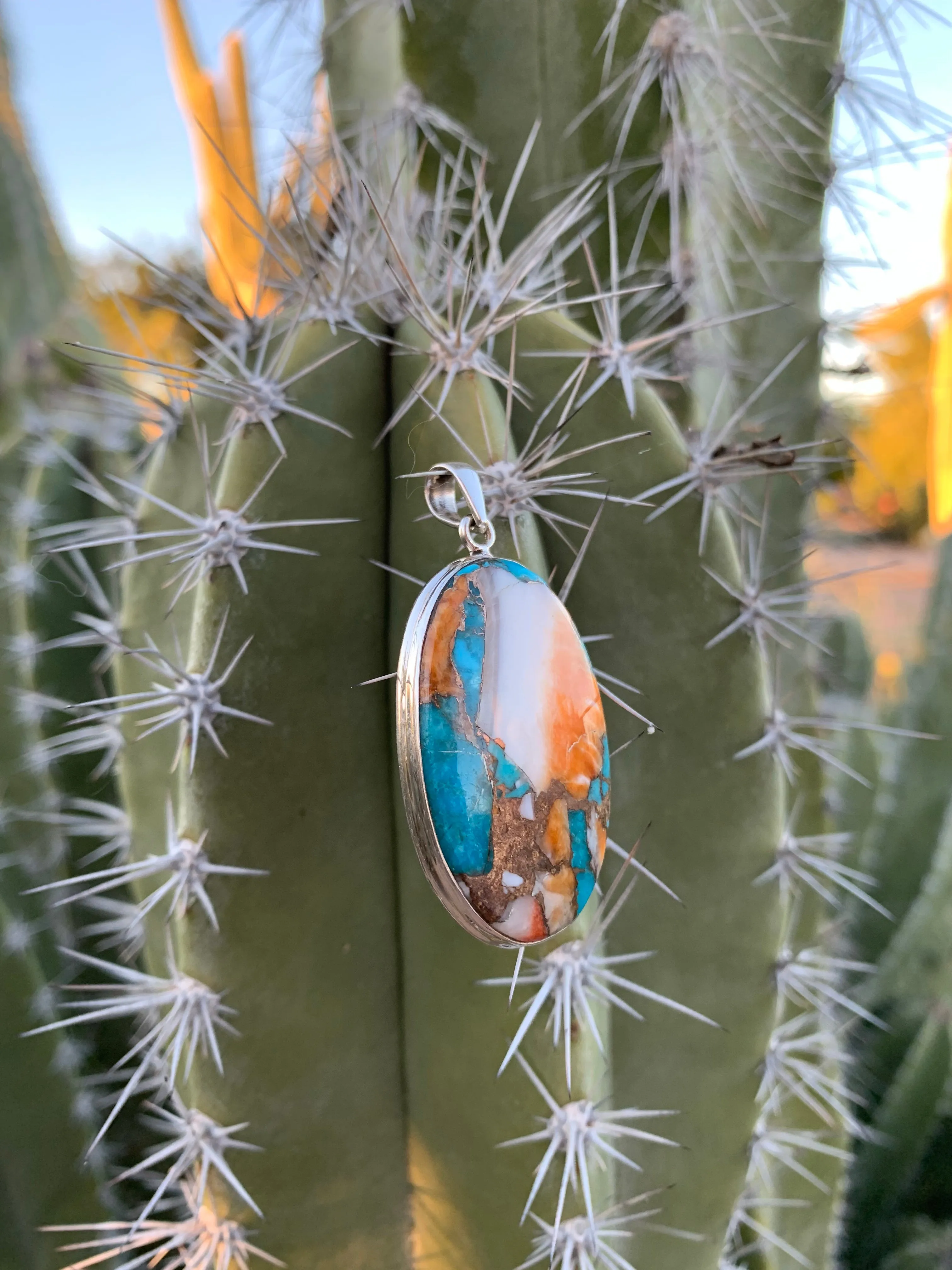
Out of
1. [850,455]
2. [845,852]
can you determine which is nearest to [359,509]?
[850,455]

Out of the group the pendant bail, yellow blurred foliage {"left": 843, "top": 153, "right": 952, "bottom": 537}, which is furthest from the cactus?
yellow blurred foliage {"left": 843, "top": 153, "right": 952, "bottom": 537}

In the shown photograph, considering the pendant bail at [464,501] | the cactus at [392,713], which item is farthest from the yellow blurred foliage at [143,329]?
the pendant bail at [464,501]

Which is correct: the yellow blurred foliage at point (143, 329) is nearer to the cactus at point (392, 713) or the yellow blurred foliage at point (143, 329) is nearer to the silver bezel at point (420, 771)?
the cactus at point (392, 713)

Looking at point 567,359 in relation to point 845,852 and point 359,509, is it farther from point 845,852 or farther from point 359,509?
point 845,852

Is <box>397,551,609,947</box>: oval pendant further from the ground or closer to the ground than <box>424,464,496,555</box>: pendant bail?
closer to the ground

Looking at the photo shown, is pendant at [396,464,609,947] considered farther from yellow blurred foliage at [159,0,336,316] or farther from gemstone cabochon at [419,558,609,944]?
yellow blurred foliage at [159,0,336,316]

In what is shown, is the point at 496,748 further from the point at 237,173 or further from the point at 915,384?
the point at 915,384

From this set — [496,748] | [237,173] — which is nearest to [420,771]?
[496,748]
